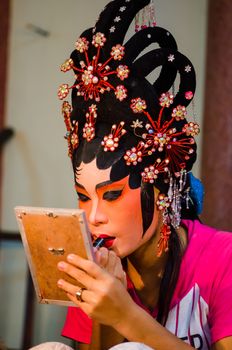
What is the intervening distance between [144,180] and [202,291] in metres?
0.37

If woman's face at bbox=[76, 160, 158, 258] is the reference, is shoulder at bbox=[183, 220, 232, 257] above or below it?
below

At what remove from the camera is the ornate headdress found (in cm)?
180

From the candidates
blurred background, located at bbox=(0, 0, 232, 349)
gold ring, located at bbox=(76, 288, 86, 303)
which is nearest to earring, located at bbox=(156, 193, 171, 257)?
gold ring, located at bbox=(76, 288, 86, 303)

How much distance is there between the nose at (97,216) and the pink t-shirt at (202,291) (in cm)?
32

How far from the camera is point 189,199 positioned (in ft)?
6.52

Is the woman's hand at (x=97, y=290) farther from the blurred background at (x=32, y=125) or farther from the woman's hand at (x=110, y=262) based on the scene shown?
the blurred background at (x=32, y=125)

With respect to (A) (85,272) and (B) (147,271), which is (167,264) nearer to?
(B) (147,271)

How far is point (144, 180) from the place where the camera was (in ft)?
5.92

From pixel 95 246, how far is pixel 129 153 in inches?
10.5

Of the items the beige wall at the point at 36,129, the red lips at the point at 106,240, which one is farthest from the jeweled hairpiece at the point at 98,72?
the beige wall at the point at 36,129

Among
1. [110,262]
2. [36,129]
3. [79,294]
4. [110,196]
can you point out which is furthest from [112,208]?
[36,129]

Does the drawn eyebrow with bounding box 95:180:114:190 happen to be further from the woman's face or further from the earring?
the earring

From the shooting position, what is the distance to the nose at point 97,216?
174 centimetres

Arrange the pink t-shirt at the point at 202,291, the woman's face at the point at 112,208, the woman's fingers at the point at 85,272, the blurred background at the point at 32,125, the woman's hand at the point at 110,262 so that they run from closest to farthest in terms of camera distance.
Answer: the woman's fingers at the point at 85,272 → the woman's hand at the point at 110,262 → the woman's face at the point at 112,208 → the pink t-shirt at the point at 202,291 → the blurred background at the point at 32,125
